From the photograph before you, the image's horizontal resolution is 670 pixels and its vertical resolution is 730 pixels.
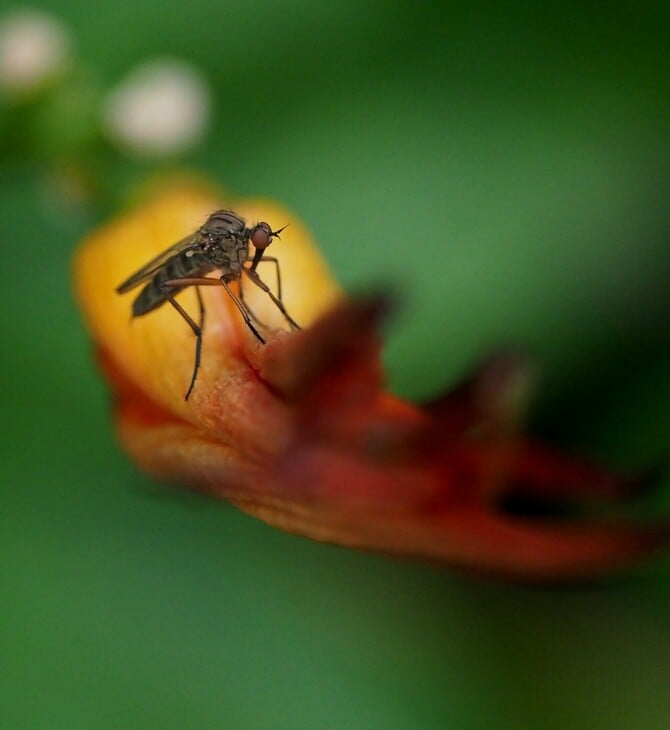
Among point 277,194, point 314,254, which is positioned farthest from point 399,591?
point 314,254

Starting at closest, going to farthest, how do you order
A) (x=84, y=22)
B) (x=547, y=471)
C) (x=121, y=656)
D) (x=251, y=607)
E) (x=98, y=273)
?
(x=547, y=471) → (x=98, y=273) → (x=121, y=656) → (x=251, y=607) → (x=84, y=22)

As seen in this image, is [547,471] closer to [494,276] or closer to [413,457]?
[413,457]

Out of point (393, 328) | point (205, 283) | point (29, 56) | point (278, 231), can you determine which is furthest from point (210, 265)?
point (29, 56)

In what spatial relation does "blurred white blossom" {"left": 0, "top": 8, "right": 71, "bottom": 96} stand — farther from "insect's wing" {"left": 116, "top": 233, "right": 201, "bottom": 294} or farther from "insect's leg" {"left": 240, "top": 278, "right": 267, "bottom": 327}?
"insect's leg" {"left": 240, "top": 278, "right": 267, "bottom": 327}

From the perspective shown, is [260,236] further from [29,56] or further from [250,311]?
[29,56]

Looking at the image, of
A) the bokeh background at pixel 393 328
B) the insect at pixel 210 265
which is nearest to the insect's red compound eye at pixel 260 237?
the insect at pixel 210 265

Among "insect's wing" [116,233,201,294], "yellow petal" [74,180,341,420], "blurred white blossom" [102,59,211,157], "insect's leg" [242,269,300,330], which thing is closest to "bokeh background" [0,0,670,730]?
"blurred white blossom" [102,59,211,157]
